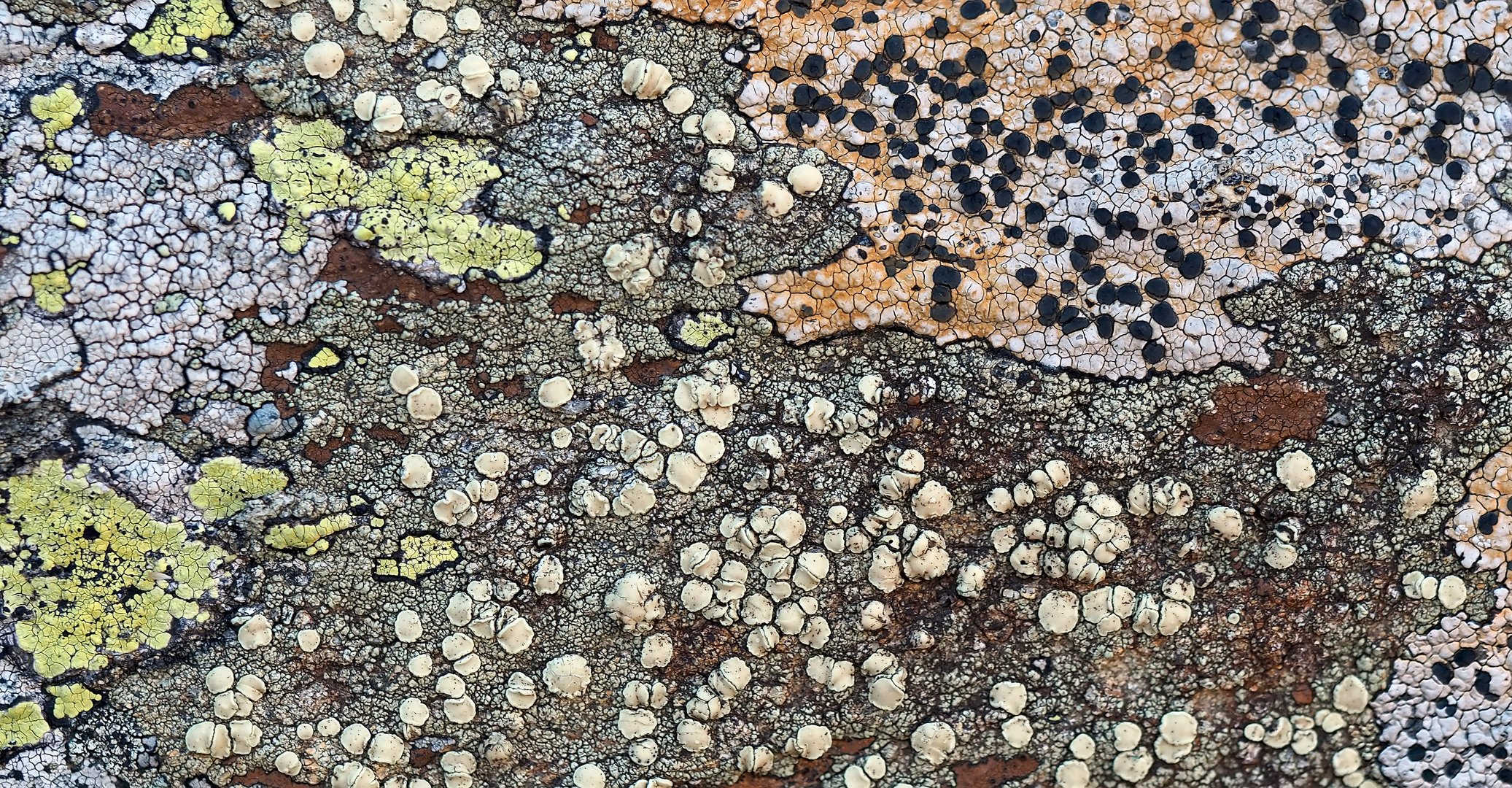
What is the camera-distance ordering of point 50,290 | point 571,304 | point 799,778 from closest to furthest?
point 50,290 < point 571,304 < point 799,778

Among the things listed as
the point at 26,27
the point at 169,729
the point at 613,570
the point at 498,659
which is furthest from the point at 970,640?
the point at 26,27

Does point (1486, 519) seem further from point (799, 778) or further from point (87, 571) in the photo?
point (87, 571)

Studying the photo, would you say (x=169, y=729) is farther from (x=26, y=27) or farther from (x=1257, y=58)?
(x=1257, y=58)

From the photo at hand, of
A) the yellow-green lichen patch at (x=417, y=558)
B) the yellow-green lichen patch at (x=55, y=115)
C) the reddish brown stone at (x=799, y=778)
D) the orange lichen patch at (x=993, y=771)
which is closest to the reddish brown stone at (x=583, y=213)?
the yellow-green lichen patch at (x=417, y=558)

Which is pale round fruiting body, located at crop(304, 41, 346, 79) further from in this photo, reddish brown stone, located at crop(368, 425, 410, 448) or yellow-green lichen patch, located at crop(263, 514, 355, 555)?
yellow-green lichen patch, located at crop(263, 514, 355, 555)

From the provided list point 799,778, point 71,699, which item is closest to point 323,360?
point 71,699
